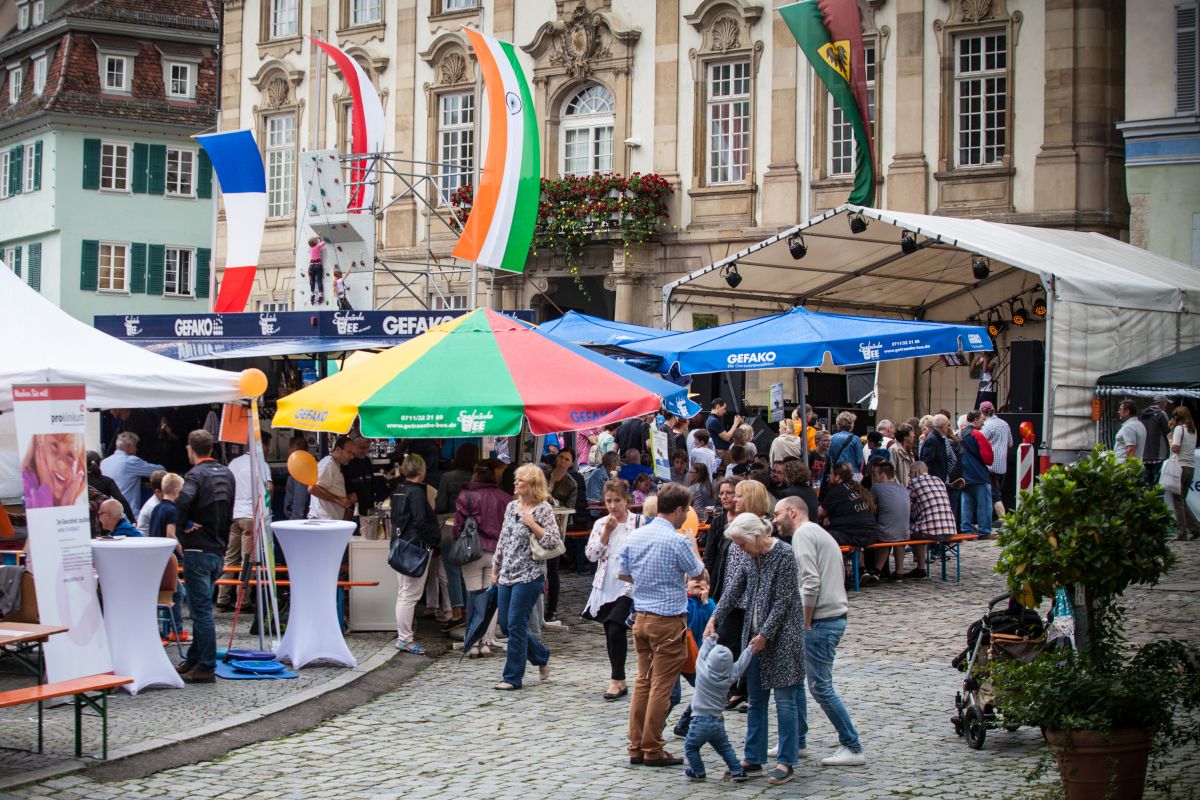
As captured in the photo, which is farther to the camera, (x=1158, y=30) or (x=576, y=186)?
(x=576, y=186)

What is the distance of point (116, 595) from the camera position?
1041 centimetres

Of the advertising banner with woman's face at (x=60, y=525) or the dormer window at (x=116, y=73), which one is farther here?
the dormer window at (x=116, y=73)

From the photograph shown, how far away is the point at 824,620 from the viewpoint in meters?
8.89

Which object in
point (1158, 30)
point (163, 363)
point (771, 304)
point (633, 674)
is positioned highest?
point (1158, 30)

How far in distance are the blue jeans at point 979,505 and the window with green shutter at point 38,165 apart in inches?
1341

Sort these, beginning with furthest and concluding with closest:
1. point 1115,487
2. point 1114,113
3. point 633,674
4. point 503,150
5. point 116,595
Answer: point 1114,113
point 503,150
point 633,674
point 116,595
point 1115,487

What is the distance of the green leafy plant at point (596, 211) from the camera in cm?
2859

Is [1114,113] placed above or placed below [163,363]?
above

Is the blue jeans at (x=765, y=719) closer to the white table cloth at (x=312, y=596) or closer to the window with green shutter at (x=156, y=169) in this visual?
the white table cloth at (x=312, y=596)

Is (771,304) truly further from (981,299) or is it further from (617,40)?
(617,40)

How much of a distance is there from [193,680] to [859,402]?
651 inches

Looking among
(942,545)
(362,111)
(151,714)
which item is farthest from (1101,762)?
(362,111)

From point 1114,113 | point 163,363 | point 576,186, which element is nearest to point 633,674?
point 163,363

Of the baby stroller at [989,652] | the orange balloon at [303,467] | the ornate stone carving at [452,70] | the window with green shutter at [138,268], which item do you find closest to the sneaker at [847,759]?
the baby stroller at [989,652]
